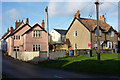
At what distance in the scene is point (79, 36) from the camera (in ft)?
125

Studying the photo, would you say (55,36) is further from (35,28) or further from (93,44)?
(93,44)

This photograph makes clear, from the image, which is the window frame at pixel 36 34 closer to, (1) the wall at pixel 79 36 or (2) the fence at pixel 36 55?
(2) the fence at pixel 36 55

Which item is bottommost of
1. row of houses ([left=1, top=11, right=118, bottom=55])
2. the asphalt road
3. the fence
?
the asphalt road

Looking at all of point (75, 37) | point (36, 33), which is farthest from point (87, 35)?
point (36, 33)

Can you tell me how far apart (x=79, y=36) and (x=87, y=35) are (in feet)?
9.38

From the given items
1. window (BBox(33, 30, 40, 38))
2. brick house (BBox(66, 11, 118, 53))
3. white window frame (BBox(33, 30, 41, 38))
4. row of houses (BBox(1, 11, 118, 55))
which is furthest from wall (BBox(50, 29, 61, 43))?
window (BBox(33, 30, 40, 38))

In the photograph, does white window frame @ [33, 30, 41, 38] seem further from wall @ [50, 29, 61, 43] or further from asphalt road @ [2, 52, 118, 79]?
asphalt road @ [2, 52, 118, 79]

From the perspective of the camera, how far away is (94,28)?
118 ft

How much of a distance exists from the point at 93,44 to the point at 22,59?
1645cm

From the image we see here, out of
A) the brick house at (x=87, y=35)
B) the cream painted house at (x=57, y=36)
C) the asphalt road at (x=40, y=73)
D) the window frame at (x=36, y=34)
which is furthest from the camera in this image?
the cream painted house at (x=57, y=36)

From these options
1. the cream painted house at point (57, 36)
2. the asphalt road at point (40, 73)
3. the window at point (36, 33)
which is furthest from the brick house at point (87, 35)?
the asphalt road at point (40, 73)

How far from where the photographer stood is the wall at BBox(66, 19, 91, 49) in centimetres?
3588

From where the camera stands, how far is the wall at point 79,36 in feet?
118

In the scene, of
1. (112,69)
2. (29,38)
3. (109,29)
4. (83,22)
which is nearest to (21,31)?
(29,38)
